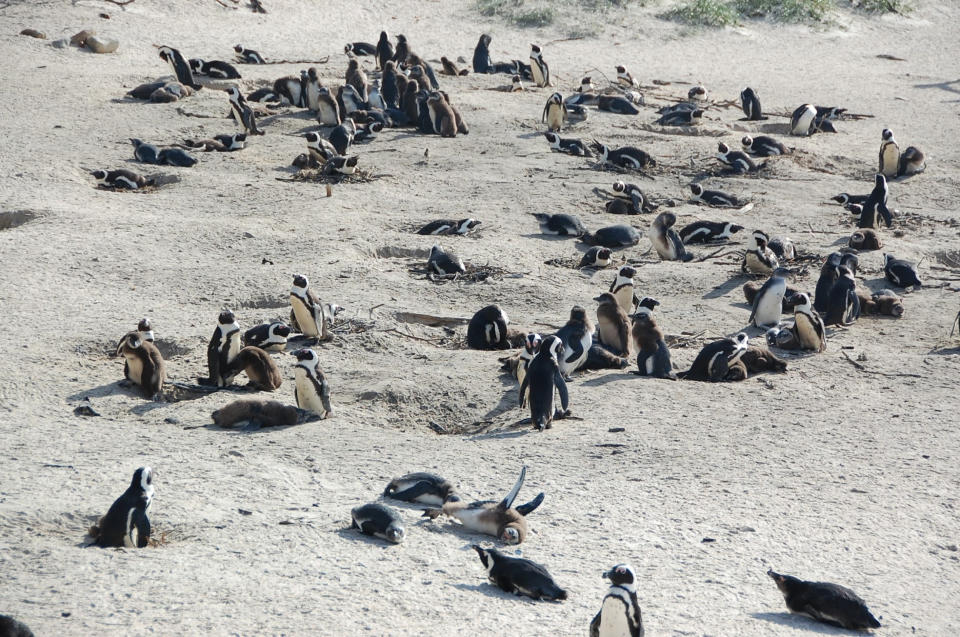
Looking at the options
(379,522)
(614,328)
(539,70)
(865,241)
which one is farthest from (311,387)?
(539,70)

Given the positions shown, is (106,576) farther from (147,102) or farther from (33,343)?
(147,102)

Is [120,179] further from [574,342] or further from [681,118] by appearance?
[681,118]

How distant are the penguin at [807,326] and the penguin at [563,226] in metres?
3.09

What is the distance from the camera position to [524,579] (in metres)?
4.71

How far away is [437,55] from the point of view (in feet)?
69.4

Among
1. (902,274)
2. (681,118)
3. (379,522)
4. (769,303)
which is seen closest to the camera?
(379,522)

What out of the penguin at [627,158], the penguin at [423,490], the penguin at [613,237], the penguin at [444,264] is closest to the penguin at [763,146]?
the penguin at [627,158]

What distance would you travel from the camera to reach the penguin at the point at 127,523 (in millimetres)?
4926

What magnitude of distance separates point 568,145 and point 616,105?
290 cm

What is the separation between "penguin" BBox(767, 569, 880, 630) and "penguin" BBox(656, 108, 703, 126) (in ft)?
40.6

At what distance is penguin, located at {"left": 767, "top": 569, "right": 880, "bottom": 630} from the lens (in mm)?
4629

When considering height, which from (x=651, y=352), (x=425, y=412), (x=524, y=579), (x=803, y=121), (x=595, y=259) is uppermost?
(x=803, y=121)

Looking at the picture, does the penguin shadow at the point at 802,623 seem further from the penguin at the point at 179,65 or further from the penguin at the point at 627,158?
the penguin at the point at 179,65

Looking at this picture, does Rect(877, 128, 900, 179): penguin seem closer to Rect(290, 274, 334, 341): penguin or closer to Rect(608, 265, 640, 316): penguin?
Rect(608, 265, 640, 316): penguin
